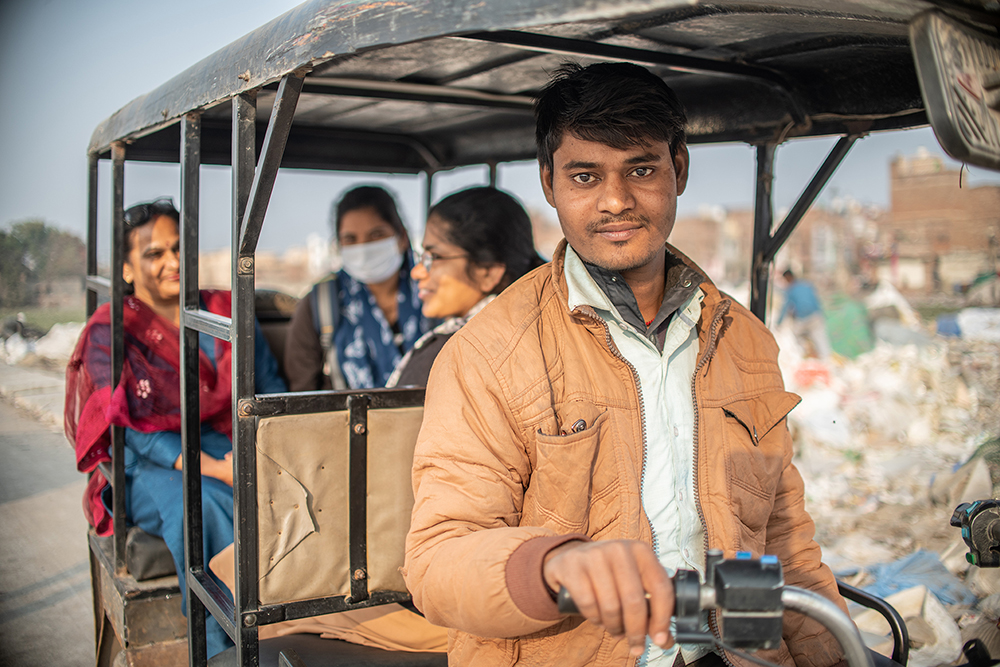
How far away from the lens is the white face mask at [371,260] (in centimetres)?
401

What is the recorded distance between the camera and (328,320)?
405cm

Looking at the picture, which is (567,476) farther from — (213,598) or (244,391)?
(213,598)

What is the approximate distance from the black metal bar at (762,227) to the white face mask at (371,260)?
75.0 inches

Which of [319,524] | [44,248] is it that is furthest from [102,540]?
[44,248]

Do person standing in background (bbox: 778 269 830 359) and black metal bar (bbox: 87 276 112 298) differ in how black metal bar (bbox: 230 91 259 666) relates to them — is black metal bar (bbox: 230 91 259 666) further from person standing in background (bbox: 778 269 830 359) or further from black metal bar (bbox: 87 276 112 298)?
person standing in background (bbox: 778 269 830 359)

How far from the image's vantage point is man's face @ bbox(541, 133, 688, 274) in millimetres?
1769

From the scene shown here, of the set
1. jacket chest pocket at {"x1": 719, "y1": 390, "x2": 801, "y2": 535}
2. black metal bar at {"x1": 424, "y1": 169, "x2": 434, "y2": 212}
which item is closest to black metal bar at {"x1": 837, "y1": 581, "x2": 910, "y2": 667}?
jacket chest pocket at {"x1": 719, "y1": 390, "x2": 801, "y2": 535}

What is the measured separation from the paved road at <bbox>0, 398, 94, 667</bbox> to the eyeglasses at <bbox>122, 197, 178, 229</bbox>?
2.47 m

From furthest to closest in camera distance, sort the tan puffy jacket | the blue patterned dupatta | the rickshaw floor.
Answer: the blue patterned dupatta < the rickshaw floor < the tan puffy jacket

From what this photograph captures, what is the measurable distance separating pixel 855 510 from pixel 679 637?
6.19 m

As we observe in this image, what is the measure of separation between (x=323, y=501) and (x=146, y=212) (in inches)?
73.9

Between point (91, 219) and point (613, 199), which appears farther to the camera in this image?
point (91, 219)

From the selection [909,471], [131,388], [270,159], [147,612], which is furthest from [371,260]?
[909,471]

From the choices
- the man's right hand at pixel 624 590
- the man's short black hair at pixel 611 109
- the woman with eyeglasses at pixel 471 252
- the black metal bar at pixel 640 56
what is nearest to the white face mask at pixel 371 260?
the woman with eyeglasses at pixel 471 252
